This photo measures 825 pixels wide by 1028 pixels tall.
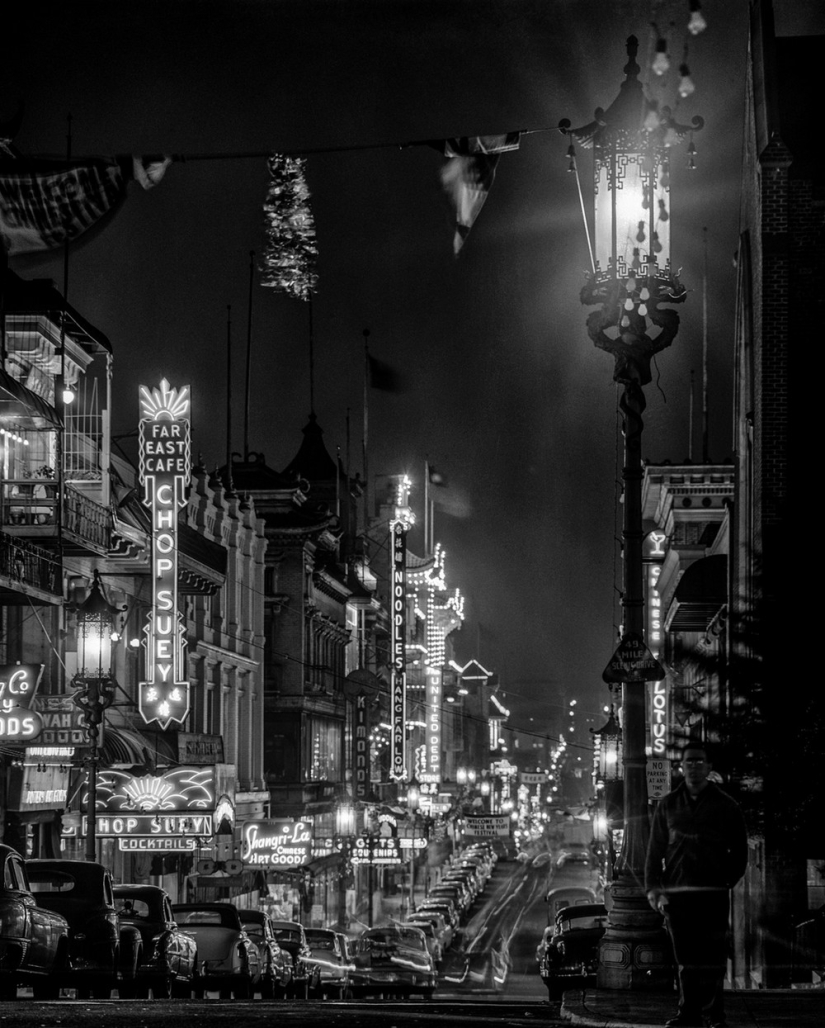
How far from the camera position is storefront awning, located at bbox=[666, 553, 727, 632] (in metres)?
Answer: 40.5

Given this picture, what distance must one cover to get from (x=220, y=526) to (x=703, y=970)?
44.6 metres

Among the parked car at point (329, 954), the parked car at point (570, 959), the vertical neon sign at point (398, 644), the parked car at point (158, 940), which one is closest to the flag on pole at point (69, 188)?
the parked car at point (158, 940)

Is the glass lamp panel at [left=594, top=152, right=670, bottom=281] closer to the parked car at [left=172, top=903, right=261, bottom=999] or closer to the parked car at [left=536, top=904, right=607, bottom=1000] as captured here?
the parked car at [left=536, top=904, right=607, bottom=1000]

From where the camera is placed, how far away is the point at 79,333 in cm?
3875

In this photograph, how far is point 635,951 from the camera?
58.2 feet

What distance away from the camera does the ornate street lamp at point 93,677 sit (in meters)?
31.8

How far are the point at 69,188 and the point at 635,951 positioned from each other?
1029 cm

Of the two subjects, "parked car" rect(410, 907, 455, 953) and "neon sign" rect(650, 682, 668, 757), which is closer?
"parked car" rect(410, 907, 455, 953)

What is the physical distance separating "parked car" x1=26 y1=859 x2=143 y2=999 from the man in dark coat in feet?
34.2

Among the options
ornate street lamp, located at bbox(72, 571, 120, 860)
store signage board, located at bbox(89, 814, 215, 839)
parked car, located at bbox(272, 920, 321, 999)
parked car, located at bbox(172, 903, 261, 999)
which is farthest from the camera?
store signage board, located at bbox(89, 814, 215, 839)

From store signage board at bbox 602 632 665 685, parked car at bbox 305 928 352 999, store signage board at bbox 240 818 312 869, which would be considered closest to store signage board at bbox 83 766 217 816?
parked car at bbox 305 928 352 999

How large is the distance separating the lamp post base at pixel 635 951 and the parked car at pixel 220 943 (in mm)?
8400

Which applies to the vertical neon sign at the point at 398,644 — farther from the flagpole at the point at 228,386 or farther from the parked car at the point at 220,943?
the parked car at the point at 220,943

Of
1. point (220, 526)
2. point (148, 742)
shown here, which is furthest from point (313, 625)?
point (148, 742)
